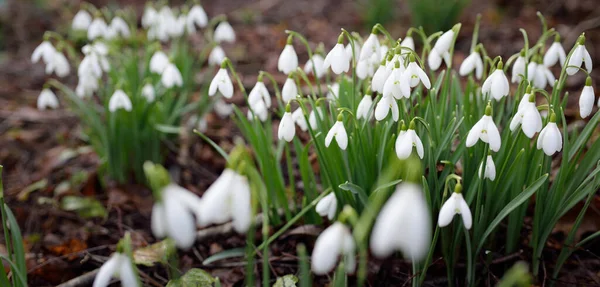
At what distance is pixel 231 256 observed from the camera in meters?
1.93

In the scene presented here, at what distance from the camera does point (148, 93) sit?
2.52 m

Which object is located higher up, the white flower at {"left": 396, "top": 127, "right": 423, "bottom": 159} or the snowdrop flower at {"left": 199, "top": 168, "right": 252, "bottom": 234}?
the snowdrop flower at {"left": 199, "top": 168, "right": 252, "bottom": 234}

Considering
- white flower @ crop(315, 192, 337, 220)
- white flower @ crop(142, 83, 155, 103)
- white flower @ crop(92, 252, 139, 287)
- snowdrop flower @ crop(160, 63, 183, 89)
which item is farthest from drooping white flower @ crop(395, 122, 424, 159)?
white flower @ crop(142, 83, 155, 103)

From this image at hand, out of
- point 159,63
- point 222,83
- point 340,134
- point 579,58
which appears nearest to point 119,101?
point 159,63

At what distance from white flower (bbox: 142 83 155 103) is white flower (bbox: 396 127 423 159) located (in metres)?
1.48

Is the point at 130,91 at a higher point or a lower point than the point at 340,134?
higher

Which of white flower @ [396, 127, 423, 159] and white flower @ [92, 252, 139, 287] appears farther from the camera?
white flower @ [396, 127, 423, 159]

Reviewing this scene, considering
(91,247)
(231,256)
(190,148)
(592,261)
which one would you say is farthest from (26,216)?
(592,261)

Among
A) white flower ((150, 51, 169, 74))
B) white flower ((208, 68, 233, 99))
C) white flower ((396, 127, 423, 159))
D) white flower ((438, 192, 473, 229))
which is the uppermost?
white flower ((150, 51, 169, 74))

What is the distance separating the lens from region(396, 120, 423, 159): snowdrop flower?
4.60 feet

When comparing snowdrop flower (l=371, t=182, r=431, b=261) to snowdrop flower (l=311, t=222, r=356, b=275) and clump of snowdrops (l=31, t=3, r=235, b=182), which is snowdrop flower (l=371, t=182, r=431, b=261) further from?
clump of snowdrops (l=31, t=3, r=235, b=182)

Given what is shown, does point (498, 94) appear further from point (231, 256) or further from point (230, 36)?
point (230, 36)

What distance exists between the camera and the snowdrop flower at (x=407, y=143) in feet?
4.60

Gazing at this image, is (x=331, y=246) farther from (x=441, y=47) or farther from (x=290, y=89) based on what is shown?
(x=441, y=47)
